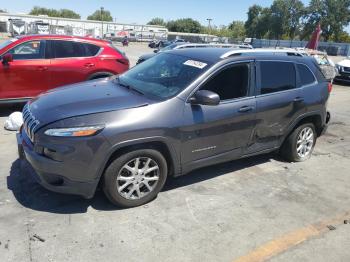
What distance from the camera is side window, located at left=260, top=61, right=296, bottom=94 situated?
4797 millimetres

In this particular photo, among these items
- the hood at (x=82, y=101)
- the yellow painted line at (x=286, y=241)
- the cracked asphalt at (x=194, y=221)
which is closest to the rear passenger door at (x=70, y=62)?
the cracked asphalt at (x=194, y=221)

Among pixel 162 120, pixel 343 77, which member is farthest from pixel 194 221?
pixel 343 77

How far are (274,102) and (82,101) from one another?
2528 mm

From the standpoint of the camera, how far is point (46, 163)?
3.47 metres

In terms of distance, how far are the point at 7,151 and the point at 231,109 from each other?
11.1 ft

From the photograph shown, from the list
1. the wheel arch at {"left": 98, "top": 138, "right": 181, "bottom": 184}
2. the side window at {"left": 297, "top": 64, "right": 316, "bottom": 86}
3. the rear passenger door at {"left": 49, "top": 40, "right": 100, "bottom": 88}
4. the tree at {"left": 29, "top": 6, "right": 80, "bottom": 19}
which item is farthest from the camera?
the tree at {"left": 29, "top": 6, "right": 80, "bottom": 19}

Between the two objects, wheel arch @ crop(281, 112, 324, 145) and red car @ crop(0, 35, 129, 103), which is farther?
red car @ crop(0, 35, 129, 103)

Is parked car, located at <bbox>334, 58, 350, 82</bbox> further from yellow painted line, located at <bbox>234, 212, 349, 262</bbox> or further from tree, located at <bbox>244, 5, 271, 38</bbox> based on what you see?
tree, located at <bbox>244, 5, 271, 38</bbox>

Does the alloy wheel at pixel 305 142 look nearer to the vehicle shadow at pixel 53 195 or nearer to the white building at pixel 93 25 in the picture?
the vehicle shadow at pixel 53 195

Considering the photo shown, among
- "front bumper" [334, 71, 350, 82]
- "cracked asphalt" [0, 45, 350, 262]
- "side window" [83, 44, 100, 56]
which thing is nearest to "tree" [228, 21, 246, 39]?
"front bumper" [334, 71, 350, 82]

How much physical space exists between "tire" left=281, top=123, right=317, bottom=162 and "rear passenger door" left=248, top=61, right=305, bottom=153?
0.96 ft

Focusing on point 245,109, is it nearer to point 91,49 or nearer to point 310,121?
point 310,121

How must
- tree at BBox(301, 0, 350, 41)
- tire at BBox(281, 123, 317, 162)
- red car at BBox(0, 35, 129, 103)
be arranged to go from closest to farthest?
tire at BBox(281, 123, 317, 162) → red car at BBox(0, 35, 129, 103) → tree at BBox(301, 0, 350, 41)

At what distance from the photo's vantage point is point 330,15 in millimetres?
79688
